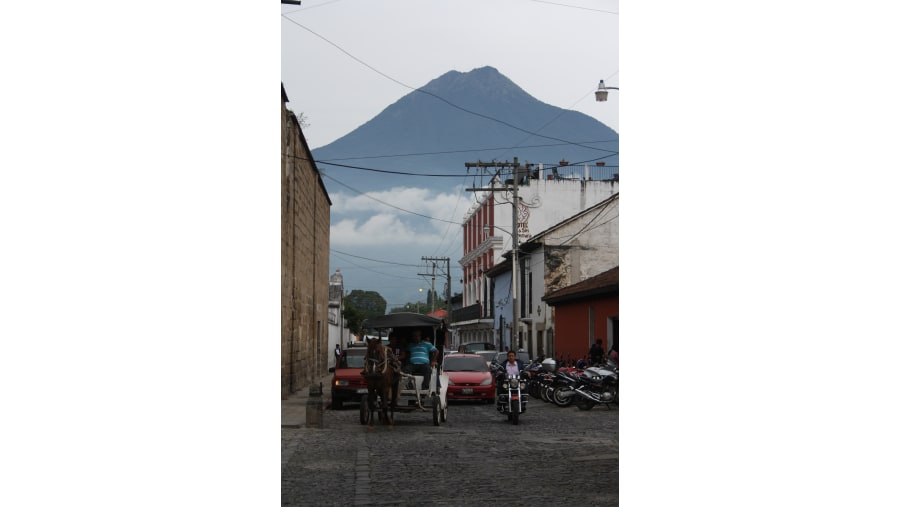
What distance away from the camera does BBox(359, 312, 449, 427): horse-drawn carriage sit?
1416cm

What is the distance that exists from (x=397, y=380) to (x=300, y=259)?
10.2 metres

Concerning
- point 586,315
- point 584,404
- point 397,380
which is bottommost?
point 584,404

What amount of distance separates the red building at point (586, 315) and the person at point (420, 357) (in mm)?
9339

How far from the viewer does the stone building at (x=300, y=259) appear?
66.5 ft

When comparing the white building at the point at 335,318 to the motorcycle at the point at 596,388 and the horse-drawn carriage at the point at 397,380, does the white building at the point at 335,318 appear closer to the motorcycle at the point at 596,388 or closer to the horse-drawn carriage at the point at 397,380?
the motorcycle at the point at 596,388

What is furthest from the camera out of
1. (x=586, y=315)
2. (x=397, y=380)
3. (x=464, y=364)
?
(x=586, y=315)

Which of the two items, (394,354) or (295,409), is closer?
(394,354)

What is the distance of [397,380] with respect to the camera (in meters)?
14.6

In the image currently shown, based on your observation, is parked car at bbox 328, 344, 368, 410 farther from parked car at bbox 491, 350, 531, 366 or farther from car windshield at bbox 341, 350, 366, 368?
parked car at bbox 491, 350, 531, 366

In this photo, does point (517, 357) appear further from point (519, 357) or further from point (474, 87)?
point (474, 87)

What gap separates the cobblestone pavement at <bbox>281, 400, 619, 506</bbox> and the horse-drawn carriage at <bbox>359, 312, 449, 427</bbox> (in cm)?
31

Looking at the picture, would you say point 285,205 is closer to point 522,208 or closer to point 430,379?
point 430,379

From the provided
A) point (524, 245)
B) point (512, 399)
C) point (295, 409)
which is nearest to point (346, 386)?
point (295, 409)

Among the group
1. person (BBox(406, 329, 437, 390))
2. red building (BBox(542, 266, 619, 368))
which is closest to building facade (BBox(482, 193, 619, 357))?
red building (BBox(542, 266, 619, 368))
